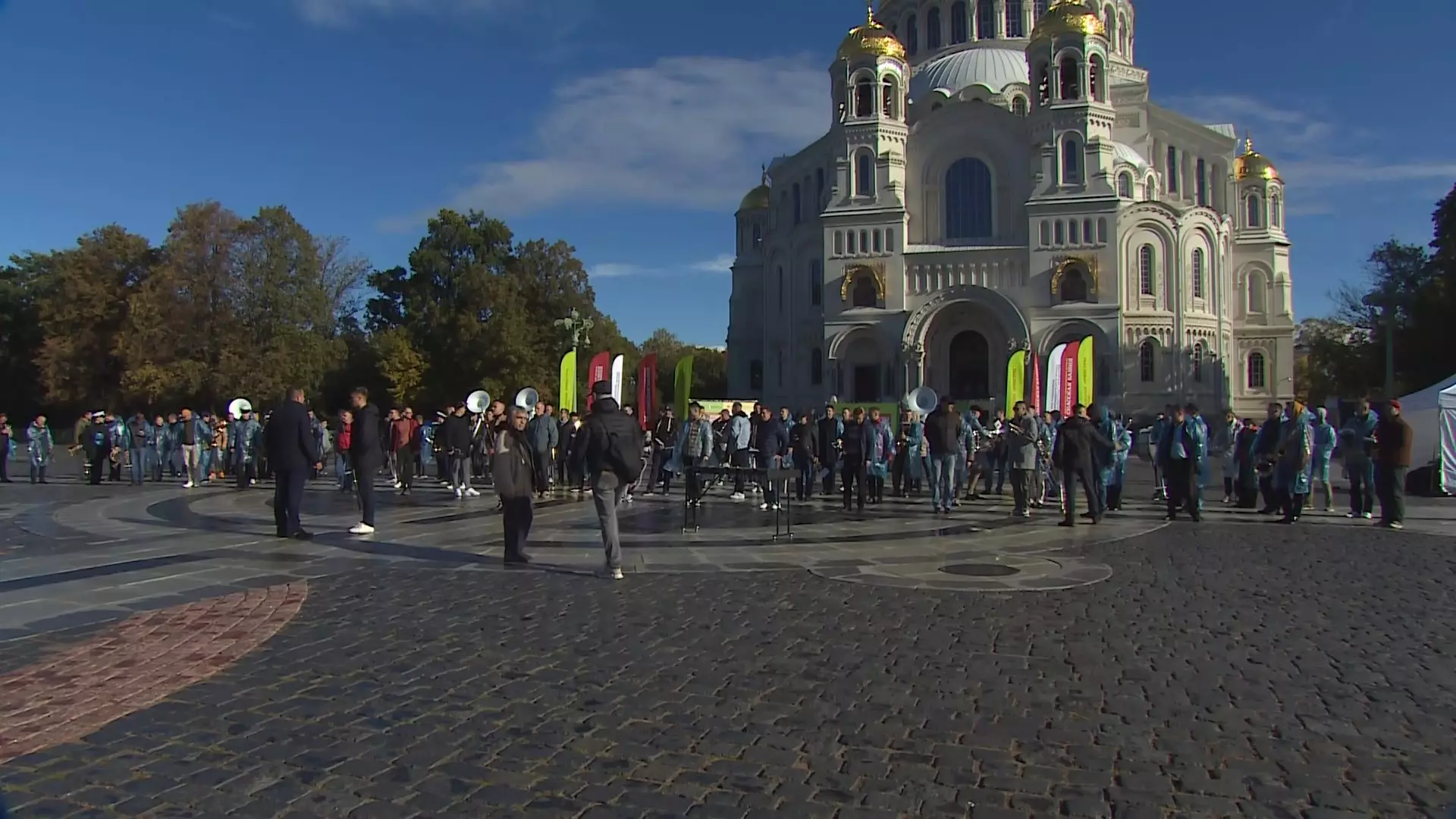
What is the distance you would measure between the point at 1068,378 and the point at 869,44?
35.5 metres

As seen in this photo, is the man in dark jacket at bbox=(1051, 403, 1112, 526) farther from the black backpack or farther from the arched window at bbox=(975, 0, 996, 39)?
the arched window at bbox=(975, 0, 996, 39)

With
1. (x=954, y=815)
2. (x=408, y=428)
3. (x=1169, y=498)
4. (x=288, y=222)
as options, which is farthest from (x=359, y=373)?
(x=954, y=815)

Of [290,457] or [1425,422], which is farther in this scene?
[1425,422]

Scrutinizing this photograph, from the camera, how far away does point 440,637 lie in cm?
704

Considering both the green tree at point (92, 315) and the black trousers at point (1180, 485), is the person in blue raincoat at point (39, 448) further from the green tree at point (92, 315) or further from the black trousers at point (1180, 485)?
the green tree at point (92, 315)

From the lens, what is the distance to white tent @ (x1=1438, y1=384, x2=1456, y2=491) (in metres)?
19.3

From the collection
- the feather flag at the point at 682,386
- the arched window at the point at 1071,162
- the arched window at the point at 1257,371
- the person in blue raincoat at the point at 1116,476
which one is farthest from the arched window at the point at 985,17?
the person in blue raincoat at the point at 1116,476

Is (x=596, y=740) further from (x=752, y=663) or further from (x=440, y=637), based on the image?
(x=440, y=637)

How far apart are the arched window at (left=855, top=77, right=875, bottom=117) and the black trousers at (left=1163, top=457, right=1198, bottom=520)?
136ft

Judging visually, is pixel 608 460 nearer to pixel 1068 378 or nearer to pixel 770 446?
pixel 770 446

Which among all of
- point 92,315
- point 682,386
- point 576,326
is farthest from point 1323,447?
point 92,315

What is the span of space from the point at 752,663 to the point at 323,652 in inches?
111

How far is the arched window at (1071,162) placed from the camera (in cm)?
5075

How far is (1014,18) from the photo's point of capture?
65000mm
